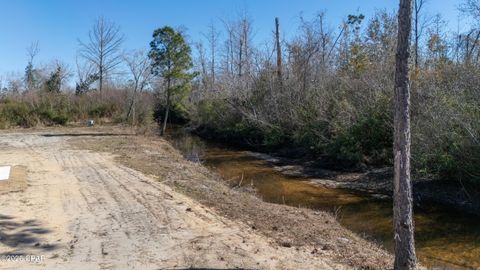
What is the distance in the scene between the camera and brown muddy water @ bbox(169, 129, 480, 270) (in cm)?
745

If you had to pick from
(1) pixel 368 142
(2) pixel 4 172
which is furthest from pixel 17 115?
(1) pixel 368 142

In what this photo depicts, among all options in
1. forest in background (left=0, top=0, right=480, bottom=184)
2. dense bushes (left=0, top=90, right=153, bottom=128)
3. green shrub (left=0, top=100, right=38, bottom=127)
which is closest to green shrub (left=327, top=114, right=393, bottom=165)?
forest in background (left=0, top=0, right=480, bottom=184)

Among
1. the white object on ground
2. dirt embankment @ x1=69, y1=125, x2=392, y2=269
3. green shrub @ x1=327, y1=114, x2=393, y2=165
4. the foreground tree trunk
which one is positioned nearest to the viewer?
the foreground tree trunk

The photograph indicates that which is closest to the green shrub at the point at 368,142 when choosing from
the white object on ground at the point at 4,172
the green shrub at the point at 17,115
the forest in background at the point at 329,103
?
the forest in background at the point at 329,103

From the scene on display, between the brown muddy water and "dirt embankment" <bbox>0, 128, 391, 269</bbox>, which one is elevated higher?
"dirt embankment" <bbox>0, 128, 391, 269</bbox>

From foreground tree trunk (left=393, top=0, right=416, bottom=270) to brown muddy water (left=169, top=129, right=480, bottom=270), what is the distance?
7.41 ft

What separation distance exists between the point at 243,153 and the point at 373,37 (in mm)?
9592

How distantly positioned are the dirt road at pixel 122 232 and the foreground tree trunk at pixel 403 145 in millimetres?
966

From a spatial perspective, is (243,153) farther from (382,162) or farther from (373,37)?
(373,37)

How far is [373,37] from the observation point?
22812mm

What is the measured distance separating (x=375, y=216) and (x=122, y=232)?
20.2ft

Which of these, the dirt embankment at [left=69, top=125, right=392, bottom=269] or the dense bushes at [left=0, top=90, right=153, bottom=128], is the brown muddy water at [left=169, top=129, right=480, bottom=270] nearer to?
the dirt embankment at [left=69, top=125, right=392, bottom=269]

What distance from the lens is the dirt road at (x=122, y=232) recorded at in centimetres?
517

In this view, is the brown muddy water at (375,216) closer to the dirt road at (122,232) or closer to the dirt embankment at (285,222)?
the dirt embankment at (285,222)
